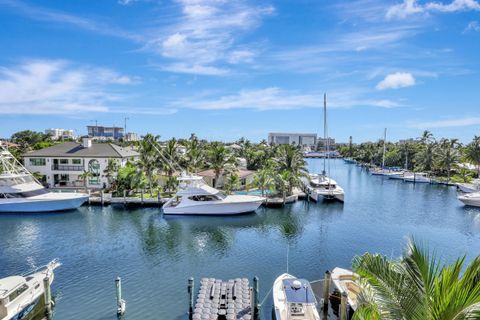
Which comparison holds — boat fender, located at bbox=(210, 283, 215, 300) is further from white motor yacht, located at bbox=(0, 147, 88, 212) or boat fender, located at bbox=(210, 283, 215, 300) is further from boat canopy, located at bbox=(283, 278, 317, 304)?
white motor yacht, located at bbox=(0, 147, 88, 212)

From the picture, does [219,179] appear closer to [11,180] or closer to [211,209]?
[211,209]

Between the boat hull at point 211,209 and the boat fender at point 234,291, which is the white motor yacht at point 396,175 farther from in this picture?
the boat fender at point 234,291

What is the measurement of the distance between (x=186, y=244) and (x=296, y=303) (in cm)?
1700

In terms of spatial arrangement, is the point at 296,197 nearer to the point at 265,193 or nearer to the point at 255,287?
the point at 265,193

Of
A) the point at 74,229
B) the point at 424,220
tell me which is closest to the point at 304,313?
the point at 74,229

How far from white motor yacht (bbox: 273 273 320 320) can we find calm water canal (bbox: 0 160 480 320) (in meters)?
2.54

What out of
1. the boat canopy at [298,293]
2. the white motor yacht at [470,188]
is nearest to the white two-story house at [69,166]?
the boat canopy at [298,293]

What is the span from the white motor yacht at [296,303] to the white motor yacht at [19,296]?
13.9m

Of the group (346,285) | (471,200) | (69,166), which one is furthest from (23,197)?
(471,200)

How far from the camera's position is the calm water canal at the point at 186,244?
21.1m

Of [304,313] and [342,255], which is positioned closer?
[304,313]

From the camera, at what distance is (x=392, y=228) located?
3716cm

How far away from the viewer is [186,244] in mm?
31281

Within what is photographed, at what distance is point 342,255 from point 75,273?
71.3 ft
